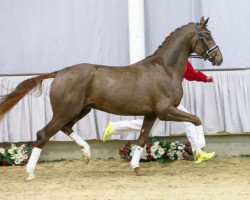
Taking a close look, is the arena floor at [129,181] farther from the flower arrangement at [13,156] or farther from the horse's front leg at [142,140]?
the flower arrangement at [13,156]

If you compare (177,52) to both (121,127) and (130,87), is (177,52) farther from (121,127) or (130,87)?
(121,127)

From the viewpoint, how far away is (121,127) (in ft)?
26.9

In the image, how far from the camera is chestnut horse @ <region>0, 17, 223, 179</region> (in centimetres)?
730

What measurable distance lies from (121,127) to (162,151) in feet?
3.17

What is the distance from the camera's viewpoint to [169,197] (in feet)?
19.2

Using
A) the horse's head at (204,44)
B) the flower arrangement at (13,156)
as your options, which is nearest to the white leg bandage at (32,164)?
the flower arrangement at (13,156)

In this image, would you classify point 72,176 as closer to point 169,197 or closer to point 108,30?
point 169,197

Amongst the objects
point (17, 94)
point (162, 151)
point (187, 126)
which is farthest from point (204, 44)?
point (17, 94)

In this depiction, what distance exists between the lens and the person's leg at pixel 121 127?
817 cm

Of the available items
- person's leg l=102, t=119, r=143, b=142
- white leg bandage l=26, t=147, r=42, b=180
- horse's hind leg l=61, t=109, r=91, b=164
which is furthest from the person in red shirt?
white leg bandage l=26, t=147, r=42, b=180

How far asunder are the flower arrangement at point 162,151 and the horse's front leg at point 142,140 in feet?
3.96

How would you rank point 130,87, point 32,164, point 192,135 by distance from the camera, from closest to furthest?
point 32,164 < point 130,87 < point 192,135

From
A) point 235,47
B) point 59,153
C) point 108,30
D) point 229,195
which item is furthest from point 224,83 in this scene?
point 229,195

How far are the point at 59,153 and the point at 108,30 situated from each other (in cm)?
224
